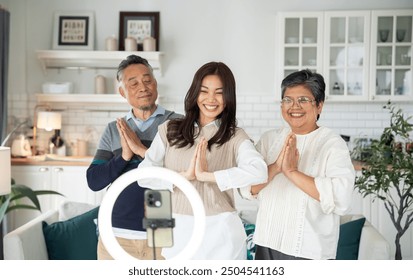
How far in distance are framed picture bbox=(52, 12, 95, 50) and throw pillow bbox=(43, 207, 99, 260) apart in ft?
2.76

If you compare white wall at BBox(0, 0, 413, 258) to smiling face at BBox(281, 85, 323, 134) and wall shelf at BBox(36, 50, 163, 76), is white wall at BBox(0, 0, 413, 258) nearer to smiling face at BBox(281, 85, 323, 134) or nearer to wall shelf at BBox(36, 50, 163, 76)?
wall shelf at BBox(36, 50, 163, 76)

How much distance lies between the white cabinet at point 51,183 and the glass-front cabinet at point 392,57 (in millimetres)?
1510

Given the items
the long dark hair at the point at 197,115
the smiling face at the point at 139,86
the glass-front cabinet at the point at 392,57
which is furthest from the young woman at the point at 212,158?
the glass-front cabinet at the point at 392,57

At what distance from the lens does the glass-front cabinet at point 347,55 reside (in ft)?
9.81

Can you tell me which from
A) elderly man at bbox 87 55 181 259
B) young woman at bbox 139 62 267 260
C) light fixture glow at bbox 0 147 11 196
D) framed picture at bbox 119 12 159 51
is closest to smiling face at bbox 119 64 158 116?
elderly man at bbox 87 55 181 259

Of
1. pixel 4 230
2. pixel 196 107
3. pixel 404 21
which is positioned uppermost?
pixel 404 21

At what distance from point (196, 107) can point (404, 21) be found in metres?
1.86

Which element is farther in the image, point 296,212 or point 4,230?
point 4,230

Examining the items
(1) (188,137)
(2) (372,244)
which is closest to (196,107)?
(1) (188,137)

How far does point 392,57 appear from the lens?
305cm

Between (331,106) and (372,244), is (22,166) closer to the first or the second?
(331,106)

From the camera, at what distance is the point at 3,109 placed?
3125mm

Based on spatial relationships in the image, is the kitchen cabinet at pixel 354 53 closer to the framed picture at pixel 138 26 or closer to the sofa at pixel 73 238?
the framed picture at pixel 138 26

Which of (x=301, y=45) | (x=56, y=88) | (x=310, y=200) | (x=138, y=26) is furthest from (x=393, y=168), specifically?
(x=56, y=88)
